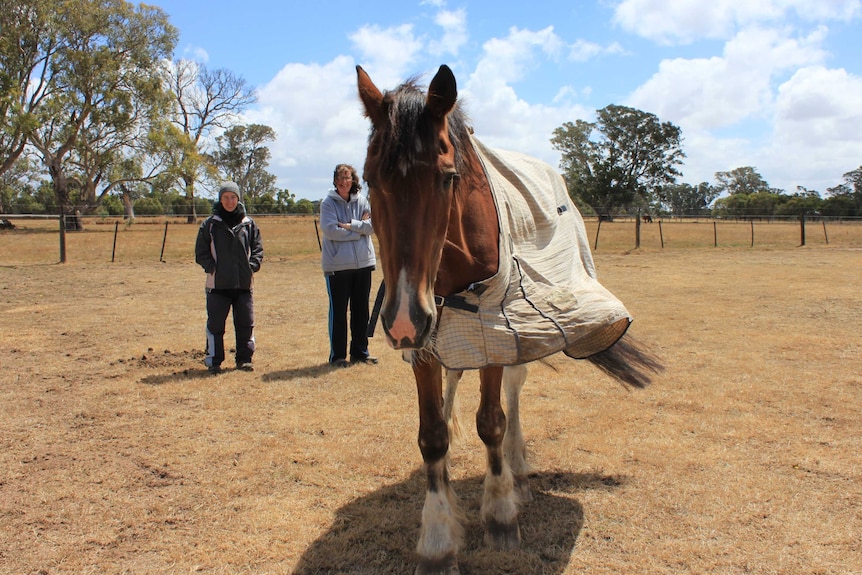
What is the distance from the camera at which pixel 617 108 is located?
4794 cm

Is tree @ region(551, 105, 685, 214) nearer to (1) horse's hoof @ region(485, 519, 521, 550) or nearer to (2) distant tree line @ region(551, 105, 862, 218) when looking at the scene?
(2) distant tree line @ region(551, 105, 862, 218)

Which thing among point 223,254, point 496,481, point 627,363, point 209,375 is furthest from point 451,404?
point 223,254

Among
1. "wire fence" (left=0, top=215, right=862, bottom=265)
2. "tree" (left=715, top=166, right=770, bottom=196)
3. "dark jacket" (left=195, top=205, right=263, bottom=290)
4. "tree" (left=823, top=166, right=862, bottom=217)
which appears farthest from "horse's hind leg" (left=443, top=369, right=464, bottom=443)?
"tree" (left=715, top=166, right=770, bottom=196)

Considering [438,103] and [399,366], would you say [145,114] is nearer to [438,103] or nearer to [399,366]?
[399,366]

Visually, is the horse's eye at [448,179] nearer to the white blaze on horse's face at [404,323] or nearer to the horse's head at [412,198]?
the horse's head at [412,198]

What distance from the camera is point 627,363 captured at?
3754mm

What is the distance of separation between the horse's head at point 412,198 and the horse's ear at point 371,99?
12cm

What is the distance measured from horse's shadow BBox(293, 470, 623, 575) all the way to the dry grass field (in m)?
0.01

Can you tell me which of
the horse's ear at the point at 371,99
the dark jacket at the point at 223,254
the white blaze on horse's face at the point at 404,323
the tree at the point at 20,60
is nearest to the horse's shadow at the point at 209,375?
the dark jacket at the point at 223,254

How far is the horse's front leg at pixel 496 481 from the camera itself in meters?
2.81

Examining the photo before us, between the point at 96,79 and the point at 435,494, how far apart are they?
114 ft

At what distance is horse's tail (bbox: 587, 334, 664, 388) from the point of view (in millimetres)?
3736

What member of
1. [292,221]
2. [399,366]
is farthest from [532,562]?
[292,221]

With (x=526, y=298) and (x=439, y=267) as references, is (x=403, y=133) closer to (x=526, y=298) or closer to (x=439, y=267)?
(x=439, y=267)
